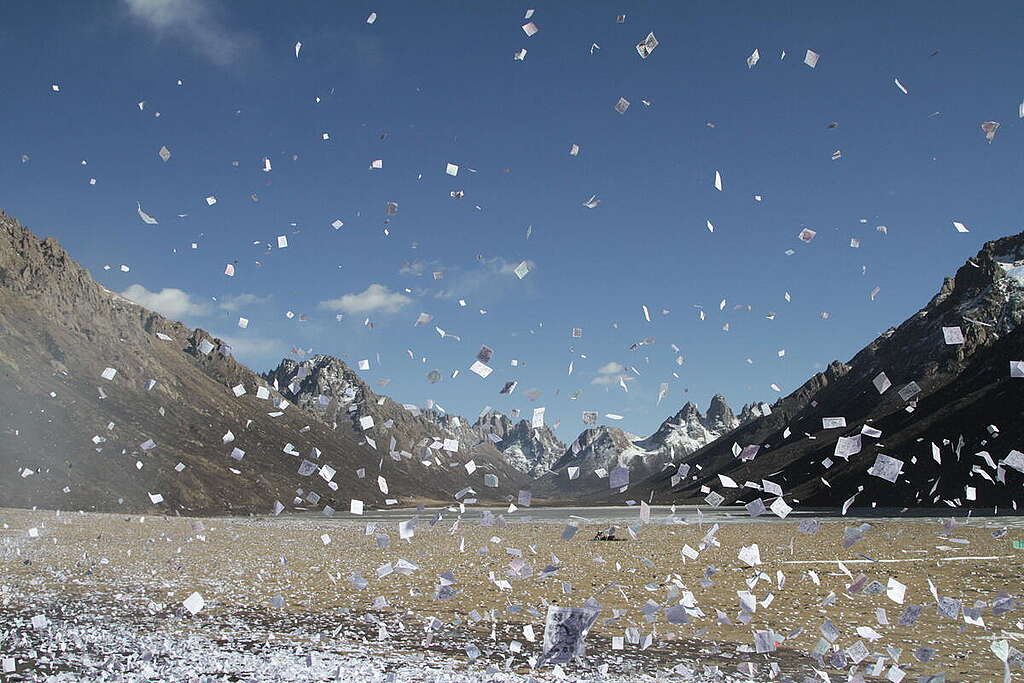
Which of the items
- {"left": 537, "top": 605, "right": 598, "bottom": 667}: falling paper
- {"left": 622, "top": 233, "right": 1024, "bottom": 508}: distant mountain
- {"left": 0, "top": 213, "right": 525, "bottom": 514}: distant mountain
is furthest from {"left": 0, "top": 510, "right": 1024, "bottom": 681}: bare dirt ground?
{"left": 0, "top": 213, "right": 525, "bottom": 514}: distant mountain

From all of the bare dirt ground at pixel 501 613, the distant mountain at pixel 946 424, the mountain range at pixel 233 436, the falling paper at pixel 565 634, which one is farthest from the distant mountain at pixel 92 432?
the distant mountain at pixel 946 424

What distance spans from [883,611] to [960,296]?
635 ft

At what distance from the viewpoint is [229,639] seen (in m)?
15.7

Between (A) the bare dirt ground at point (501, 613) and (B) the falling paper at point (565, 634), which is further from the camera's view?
(B) the falling paper at point (565, 634)

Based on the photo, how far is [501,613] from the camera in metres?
18.7

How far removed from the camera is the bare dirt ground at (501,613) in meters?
13.5

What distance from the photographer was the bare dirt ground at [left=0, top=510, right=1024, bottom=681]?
13508 millimetres

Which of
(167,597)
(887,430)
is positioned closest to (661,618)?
(167,597)

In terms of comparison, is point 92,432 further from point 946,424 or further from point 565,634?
point 946,424

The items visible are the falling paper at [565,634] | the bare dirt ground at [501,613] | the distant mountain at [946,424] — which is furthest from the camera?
the distant mountain at [946,424]

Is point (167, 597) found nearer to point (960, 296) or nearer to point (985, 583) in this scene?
point (985, 583)

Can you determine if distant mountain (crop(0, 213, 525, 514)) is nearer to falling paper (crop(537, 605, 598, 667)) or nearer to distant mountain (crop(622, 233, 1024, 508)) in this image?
falling paper (crop(537, 605, 598, 667))

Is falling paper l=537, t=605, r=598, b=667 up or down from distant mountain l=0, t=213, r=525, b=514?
down

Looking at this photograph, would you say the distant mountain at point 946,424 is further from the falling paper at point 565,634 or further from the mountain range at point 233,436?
the falling paper at point 565,634
